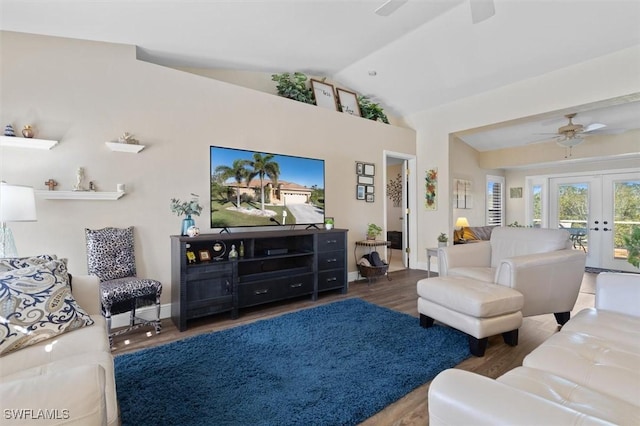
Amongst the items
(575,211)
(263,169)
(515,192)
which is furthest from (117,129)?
(575,211)

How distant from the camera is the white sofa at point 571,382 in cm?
83

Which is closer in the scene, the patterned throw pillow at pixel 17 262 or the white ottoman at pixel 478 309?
the patterned throw pillow at pixel 17 262

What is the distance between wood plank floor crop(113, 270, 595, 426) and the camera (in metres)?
1.68

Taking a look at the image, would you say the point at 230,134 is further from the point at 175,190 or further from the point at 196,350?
the point at 196,350

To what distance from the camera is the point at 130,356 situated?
7.43ft

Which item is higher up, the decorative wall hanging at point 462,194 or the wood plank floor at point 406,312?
the decorative wall hanging at point 462,194

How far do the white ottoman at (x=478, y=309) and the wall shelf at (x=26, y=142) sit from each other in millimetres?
3511

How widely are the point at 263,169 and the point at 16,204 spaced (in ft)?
7.02

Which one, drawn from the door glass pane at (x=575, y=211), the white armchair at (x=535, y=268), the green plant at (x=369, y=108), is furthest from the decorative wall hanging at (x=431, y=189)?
the door glass pane at (x=575, y=211)

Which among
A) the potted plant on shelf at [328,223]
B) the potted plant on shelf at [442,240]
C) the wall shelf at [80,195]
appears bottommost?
the potted plant on shelf at [442,240]

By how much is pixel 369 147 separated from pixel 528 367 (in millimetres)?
4073

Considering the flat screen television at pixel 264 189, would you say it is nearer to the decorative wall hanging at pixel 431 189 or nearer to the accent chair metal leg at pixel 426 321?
the accent chair metal leg at pixel 426 321

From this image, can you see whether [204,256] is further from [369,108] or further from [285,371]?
[369,108]

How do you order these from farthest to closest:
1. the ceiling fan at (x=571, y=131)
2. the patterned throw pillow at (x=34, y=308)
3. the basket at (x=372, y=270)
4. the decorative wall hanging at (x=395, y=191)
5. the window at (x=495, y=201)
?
the decorative wall hanging at (x=395, y=191) → the window at (x=495, y=201) → the basket at (x=372, y=270) → the ceiling fan at (x=571, y=131) → the patterned throw pillow at (x=34, y=308)
